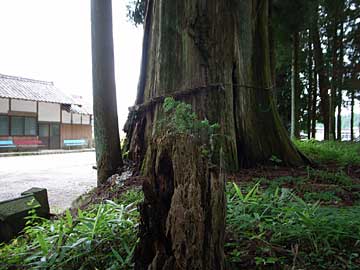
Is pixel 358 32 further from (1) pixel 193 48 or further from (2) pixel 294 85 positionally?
(1) pixel 193 48

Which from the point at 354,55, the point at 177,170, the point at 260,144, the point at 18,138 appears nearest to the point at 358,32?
the point at 354,55

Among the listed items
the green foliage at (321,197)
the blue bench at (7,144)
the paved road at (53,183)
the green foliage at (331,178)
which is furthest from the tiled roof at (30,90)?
the green foliage at (321,197)

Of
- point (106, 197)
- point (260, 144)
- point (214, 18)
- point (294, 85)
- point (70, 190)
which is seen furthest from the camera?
point (294, 85)

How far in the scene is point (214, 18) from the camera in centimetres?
361

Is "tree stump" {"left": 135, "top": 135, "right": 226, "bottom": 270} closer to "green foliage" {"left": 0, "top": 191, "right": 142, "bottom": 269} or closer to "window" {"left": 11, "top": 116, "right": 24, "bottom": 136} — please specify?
"green foliage" {"left": 0, "top": 191, "right": 142, "bottom": 269}

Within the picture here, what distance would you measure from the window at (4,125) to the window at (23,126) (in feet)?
1.01

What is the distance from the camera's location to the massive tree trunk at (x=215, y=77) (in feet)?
11.7

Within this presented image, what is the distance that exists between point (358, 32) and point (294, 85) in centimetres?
491

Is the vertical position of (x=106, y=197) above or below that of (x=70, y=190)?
above

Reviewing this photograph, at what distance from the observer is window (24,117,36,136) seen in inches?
746

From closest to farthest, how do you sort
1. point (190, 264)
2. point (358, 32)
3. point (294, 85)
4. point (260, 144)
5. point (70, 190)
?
point (190, 264) → point (260, 144) → point (70, 190) → point (294, 85) → point (358, 32)

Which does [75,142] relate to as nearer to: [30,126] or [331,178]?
[30,126]

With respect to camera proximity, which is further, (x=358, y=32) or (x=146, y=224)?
(x=358, y=32)

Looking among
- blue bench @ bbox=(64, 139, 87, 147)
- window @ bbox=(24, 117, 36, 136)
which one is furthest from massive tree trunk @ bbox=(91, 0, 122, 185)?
blue bench @ bbox=(64, 139, 87, 147)
